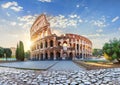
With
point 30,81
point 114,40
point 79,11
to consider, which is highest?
point 79,11

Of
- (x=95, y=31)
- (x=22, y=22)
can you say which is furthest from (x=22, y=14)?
(x=95, y=31)

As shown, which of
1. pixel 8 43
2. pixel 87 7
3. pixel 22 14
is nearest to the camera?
pixel 87 7

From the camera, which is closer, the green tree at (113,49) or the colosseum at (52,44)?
the green tree at (113,49)

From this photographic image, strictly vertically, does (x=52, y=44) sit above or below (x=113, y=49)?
above

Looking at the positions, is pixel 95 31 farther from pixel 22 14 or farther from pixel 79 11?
pixel 22 14

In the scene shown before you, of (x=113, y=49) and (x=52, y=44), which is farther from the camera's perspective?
(x=52, y=44)

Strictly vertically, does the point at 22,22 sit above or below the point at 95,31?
above

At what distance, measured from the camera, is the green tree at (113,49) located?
10180 millimetres

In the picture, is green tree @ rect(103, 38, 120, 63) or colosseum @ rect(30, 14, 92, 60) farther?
colosseum @ rect(30, 14, 92, 60)

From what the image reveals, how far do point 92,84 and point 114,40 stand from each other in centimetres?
625

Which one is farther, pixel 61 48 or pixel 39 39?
pixel 39 39

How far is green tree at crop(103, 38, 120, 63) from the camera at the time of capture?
1018 cm

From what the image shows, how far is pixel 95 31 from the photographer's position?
10.3 m

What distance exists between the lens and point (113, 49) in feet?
33.8
